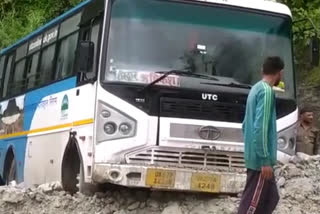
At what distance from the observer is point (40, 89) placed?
12.6 meters

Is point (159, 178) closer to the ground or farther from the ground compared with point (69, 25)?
closer to the ground

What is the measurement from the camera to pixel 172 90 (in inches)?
358

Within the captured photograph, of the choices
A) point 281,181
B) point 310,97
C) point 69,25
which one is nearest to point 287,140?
point 281,181

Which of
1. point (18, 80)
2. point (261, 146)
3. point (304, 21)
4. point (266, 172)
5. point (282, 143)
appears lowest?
point (266, 172)

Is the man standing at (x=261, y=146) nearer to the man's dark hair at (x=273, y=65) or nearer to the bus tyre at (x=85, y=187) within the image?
the man's dark hair at (x=273, y=65)

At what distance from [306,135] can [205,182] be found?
314 cm

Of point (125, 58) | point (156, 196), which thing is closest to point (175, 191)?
point (156, 196)

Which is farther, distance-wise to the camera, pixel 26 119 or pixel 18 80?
pixel 18 80

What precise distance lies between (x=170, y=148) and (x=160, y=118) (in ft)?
1.32

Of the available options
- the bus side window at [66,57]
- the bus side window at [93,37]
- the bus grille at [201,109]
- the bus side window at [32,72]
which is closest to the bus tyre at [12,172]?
the bus side window at [32,72]

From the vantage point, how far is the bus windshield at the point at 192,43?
9156mm

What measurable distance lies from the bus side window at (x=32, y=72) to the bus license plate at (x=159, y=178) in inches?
194

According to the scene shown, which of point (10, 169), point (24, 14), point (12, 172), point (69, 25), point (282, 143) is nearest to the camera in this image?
point (282, 143)

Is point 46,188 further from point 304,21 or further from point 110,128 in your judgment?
point 304,21
